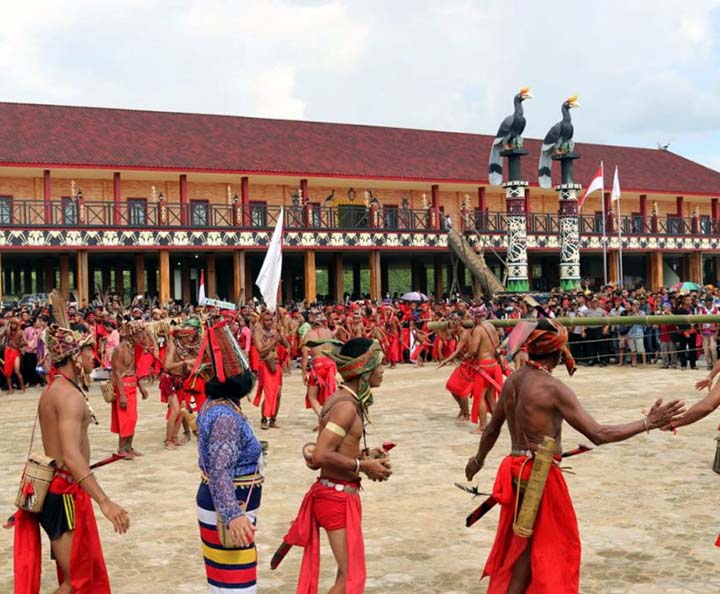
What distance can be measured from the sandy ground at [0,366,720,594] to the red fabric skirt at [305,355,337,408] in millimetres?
644

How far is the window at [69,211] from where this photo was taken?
94.7 feet

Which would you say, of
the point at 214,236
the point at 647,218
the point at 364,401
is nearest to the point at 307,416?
the point at 364,401

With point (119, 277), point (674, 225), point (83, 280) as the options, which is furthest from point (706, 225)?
point (83, 280)

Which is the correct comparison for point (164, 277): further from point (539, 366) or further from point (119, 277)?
point (539, 366)

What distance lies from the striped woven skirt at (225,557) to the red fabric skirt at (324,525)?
15.8 inches

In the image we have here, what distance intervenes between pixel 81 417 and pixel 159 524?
285 cm

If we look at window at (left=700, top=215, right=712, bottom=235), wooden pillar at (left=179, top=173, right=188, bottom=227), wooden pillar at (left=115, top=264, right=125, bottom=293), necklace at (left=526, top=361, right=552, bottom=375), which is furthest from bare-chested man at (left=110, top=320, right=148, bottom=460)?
window at (left=700, top=215, right=712, bottom=235)

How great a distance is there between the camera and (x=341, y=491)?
176 inches

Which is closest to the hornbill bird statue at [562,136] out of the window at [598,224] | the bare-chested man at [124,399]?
the window at [598,224]

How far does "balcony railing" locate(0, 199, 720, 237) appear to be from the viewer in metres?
28.9

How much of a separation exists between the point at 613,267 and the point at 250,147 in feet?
60.8

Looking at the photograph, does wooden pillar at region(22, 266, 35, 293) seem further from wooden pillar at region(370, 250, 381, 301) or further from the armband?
the armband

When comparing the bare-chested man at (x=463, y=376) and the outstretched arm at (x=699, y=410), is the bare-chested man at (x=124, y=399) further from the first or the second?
the outstretched arm at (x=699, y=410)

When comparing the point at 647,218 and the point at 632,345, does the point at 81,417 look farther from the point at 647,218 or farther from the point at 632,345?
the point at 647,218
